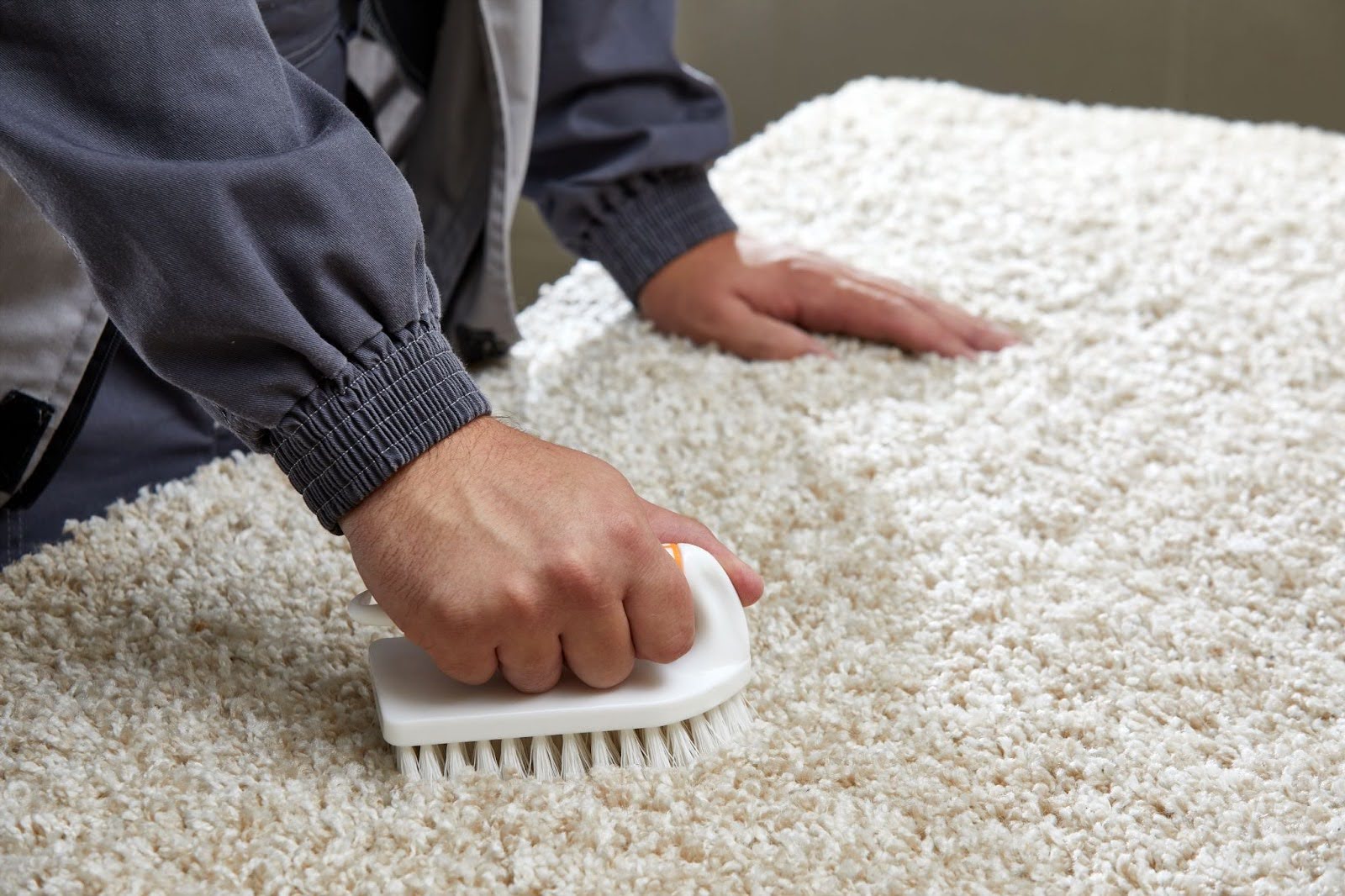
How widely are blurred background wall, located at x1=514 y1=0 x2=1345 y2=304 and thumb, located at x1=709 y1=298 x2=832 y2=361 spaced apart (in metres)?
1.16

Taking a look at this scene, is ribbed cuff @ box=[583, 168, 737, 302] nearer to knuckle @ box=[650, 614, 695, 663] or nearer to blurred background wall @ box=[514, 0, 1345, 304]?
knuckle @ box=[650, 614, 695, 663]

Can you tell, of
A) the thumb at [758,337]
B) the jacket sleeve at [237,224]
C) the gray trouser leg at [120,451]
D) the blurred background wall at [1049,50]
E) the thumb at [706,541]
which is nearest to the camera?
the jacket sleeve at [237,224]

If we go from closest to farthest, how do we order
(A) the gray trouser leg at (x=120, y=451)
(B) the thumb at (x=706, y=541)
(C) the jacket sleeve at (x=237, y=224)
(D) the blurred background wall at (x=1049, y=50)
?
(C) the jacket sleeve at (x=237, y=224) → (B) the thumb at (x=706, y=541) → (A) the gray trouser leg at (x=120, y=451) → (D) the blurred background wall at (x=1049, y=50)

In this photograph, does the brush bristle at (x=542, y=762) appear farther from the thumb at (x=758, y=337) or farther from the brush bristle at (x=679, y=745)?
the thumb at (x=758, y=337)

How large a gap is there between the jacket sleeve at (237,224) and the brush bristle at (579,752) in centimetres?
13

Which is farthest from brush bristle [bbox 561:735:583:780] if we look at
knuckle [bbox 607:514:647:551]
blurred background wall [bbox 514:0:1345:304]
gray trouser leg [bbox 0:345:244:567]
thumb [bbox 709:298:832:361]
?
blurred background wall [bbox 514:0:1345:304]

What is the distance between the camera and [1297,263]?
117 centimetres

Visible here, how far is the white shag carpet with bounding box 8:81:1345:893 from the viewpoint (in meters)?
0.58

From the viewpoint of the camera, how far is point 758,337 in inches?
41.3

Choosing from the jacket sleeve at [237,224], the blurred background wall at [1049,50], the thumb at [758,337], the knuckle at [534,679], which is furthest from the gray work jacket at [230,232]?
the blurred background wall at [1049,50]

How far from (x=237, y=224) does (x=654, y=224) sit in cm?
57

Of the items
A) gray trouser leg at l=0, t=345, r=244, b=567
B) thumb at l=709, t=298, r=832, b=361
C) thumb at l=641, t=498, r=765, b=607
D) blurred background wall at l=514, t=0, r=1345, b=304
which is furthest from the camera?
blurred background wall at l=514, t=0, r=1345, b=304

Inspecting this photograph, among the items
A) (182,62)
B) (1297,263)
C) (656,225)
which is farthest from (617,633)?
(1297,263)

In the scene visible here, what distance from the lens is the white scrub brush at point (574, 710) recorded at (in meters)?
0.61
